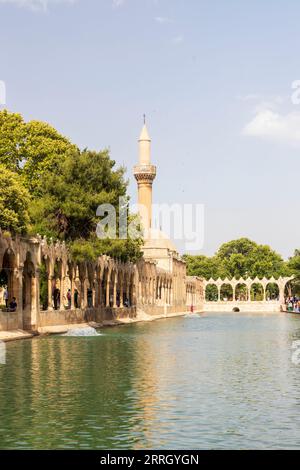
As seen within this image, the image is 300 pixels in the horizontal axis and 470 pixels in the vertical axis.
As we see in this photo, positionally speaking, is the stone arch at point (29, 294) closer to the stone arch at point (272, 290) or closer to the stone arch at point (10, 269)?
the stone arch at point (10, 269)

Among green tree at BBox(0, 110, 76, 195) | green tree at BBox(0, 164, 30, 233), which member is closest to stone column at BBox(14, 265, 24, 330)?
green tree at BBox(0, 164, 30, 233)

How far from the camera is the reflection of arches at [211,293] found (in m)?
168

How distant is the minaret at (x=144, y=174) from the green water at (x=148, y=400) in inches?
3201

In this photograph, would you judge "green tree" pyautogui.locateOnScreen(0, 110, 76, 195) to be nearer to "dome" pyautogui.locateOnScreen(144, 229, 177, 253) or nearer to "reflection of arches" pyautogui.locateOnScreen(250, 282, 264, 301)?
"dome" pyautogui.locateOnScreen(144, 229, 177, 253)

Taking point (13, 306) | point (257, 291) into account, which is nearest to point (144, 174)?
point (257, 291)

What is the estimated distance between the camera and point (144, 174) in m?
111

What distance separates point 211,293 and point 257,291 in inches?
442

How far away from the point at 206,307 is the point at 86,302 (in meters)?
93.5

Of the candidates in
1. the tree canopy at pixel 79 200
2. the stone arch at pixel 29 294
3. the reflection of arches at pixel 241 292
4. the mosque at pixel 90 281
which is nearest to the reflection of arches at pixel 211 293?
the reflection of arches at pixel 241 292

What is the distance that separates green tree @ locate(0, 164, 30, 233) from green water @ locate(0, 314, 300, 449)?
46.5ft

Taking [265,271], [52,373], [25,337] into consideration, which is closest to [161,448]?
[52,373]
